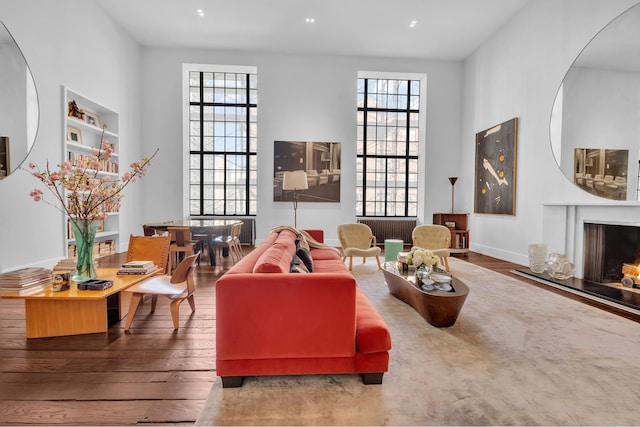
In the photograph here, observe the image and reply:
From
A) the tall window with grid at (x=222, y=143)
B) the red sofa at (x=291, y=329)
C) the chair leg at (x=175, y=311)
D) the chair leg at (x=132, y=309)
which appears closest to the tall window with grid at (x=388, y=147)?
the tall window with grid at (x=222, y=143)

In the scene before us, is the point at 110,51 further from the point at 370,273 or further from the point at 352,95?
the point at 370,273

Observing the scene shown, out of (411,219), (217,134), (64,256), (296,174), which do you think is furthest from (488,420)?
(217,134)

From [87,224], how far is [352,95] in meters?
6.79

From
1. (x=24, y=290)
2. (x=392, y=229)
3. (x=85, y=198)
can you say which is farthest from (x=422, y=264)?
(x=392, y=229)

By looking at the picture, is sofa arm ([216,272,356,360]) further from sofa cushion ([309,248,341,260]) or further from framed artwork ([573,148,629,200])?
framed artwork ([573,148,629,200])

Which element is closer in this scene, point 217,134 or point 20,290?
point 20,290

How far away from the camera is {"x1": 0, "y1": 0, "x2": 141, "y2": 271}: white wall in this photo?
4426 millimetres

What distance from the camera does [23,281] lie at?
2.47m

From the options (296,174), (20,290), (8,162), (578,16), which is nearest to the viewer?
(20,290)

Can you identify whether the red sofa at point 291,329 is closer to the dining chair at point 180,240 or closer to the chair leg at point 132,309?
the chair leg at point 132,309

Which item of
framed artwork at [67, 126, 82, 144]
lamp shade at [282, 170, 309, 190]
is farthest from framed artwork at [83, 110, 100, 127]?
lamp shade at [282, 170, 309, 190]

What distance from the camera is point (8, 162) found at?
4.28 meters

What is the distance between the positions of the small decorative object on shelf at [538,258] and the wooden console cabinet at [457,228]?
1859 mm

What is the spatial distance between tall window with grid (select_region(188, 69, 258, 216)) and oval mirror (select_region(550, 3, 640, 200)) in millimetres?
6694
